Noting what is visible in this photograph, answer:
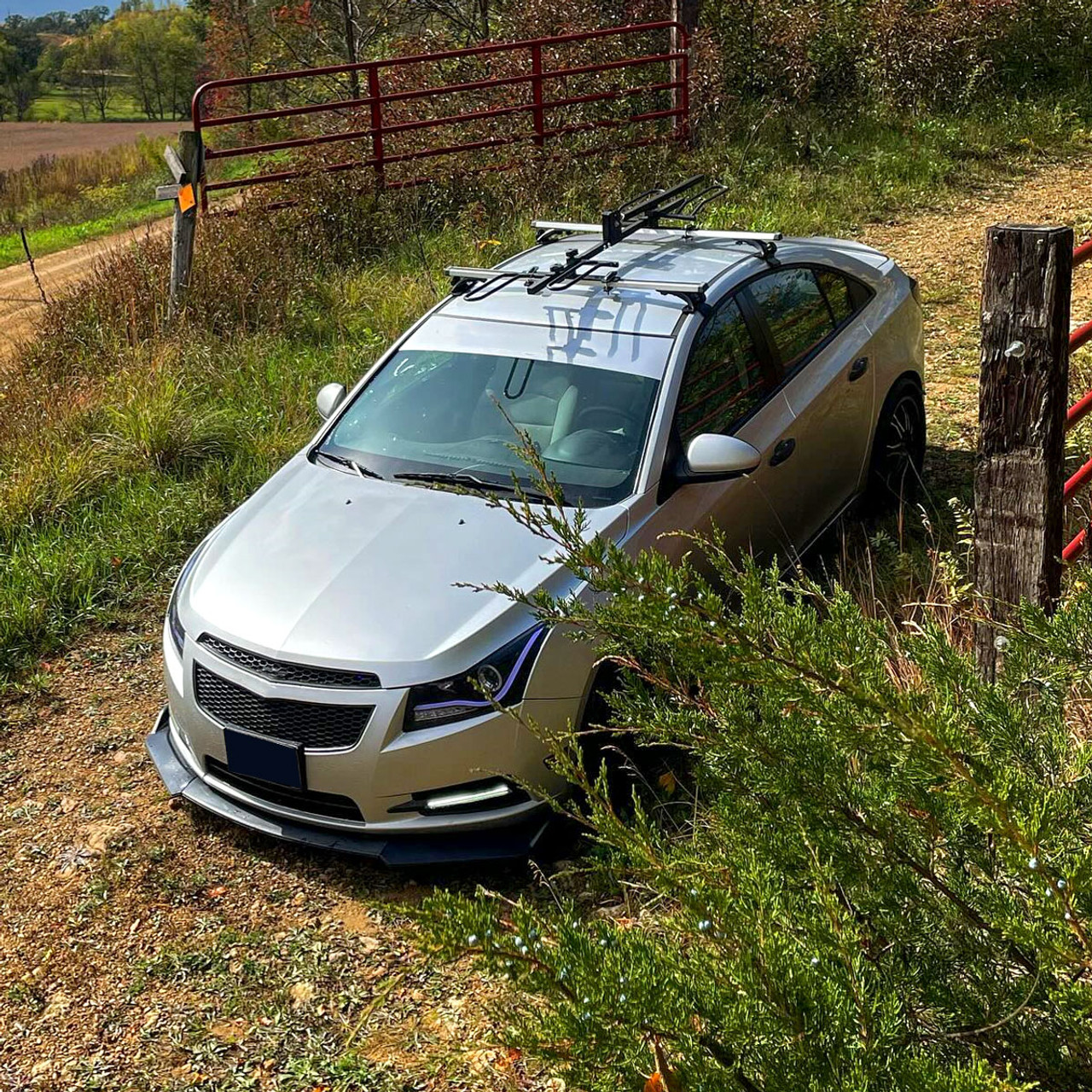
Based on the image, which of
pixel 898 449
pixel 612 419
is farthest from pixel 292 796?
pixel 898 449

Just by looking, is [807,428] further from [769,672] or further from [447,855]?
[769,672]

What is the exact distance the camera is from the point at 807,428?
5.44 m

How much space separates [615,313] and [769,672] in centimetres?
324

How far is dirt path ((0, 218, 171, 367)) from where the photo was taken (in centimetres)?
1217

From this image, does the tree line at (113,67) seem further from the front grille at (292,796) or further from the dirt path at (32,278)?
the front grille at (292,796)

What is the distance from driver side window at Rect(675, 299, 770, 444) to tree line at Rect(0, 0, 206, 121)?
61.5m

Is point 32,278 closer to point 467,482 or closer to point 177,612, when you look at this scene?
point 177,612

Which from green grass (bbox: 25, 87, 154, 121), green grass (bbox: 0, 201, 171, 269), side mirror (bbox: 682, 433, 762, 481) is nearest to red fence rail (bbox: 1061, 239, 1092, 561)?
side mirror (bbox: 682, 433, 762, 481)

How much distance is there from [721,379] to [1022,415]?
1644mm

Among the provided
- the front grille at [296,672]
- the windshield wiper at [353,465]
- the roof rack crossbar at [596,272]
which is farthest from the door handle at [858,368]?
the front grille at [296,672]

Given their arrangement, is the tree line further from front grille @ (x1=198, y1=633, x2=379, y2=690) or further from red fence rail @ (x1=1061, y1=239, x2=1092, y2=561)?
red fence rail @ (x1=1061, y1=239, x2=1092, y2=561)

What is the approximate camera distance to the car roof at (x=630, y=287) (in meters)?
5.11

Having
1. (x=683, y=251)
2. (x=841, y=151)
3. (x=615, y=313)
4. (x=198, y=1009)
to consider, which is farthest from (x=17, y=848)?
(x=841, y=151)

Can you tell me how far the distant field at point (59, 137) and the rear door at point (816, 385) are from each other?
34.0m
